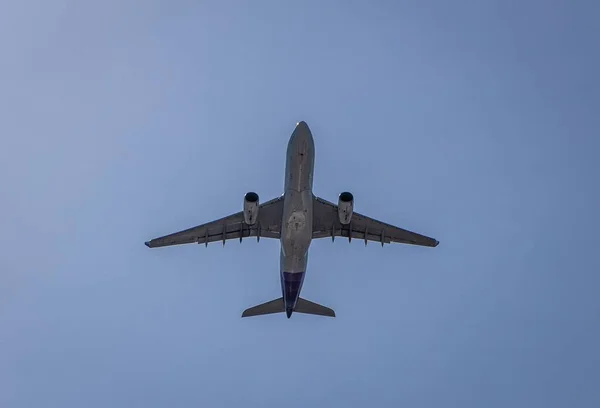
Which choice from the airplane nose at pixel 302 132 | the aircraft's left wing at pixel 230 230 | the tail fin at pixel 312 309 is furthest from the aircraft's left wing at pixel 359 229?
the airplane nose at pixel 302 132

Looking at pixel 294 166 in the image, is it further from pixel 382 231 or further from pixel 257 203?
pixel 382 231

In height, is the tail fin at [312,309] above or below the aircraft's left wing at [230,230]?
below

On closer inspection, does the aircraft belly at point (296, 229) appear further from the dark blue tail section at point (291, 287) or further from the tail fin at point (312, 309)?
the tail fin at point (312, 309)

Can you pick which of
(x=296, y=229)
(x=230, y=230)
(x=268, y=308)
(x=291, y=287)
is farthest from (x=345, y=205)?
(x=268, y=308)

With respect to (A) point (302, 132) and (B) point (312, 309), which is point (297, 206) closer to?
(A) point (302, 132)

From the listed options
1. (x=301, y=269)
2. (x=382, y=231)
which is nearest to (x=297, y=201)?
(x=301, y=269)

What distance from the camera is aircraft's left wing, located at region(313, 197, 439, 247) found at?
41.5 meters

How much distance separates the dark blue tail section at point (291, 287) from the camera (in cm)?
3984

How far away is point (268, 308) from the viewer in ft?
141

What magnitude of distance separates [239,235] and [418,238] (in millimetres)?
Result: 10657

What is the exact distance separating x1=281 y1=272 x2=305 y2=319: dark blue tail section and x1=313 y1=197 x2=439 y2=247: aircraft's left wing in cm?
336

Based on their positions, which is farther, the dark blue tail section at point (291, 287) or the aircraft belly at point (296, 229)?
the dark blue tail section at point (291, 287)

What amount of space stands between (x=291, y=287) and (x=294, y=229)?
466 cm

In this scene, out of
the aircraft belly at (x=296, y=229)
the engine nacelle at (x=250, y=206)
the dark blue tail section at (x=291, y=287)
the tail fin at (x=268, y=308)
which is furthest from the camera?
the tail fin at (x=268, y=308)
